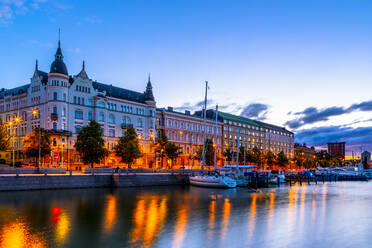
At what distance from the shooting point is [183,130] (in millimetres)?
130000

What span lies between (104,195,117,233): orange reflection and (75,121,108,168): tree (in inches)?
1127

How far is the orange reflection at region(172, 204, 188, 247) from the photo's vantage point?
2685cm

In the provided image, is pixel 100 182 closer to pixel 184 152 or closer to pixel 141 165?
pixel 141 165

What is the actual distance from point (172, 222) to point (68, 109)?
67.0 meters

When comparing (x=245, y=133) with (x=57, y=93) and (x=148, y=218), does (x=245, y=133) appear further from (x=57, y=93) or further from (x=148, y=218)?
(x=148, y=218)

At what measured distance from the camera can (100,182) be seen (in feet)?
214

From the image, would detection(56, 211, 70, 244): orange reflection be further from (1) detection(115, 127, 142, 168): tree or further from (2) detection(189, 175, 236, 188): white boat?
(1) detection(115, 127, 142, 168): tree

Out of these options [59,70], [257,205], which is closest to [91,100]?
[59,70]

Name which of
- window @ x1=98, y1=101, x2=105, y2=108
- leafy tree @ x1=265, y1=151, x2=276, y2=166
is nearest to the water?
window @ x1=98, y1=101, x2=105, y2=108

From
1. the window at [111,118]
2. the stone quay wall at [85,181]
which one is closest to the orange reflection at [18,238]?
the stone quay wall at [85,181]

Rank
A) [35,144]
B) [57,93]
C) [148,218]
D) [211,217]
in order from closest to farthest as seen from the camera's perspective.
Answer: [148,218] → [211,217] → [35,144] → [57,93]

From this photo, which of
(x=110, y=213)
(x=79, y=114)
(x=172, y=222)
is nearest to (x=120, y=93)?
(x=79, y=114)

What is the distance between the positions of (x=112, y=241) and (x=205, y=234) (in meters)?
7.81

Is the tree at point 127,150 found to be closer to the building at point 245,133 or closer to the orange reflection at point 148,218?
the orange reflection at point 148,218
